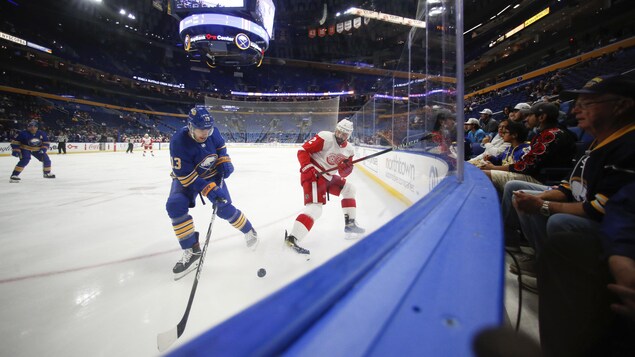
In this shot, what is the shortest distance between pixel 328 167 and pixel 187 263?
1660 mm

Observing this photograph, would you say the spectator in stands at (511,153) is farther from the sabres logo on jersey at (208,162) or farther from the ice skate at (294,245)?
the sabres logo on jersey at (208,162)

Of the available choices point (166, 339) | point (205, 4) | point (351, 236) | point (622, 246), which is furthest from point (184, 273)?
point (205, 4)

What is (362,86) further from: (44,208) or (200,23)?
(44,208)

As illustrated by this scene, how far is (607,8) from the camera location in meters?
15.8

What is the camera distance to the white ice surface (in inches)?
55.1

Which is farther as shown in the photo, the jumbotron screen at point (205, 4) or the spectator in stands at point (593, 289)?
the jumbotron screen at point (205, 4)

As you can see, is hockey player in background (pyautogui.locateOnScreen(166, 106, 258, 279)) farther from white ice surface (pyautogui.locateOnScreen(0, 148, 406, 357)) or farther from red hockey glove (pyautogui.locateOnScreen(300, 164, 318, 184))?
red hockey glove (pyautogui.locateOnScreen(300, 164, 318, 184))

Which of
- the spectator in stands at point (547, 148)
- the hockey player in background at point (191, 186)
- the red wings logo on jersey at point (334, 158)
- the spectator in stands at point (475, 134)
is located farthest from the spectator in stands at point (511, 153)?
the hockey player in background at point (191, 186)

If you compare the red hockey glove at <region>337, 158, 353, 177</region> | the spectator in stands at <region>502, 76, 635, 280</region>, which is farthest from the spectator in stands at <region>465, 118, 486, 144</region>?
the spectator in stands at <region>502, 76, 635, 280</region>

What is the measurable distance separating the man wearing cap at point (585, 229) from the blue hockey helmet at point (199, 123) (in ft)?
7.53

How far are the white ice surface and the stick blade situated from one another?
0.10 feet

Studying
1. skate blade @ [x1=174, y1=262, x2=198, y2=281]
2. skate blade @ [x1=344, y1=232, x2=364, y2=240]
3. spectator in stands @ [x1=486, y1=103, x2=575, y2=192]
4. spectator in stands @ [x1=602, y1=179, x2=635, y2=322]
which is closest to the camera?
spectator in stands @ [x1=602, y1=179, x2=635, y2=322]

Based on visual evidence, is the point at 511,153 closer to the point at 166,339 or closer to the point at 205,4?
the point at 166,339

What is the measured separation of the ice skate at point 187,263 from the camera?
6.60 ft
